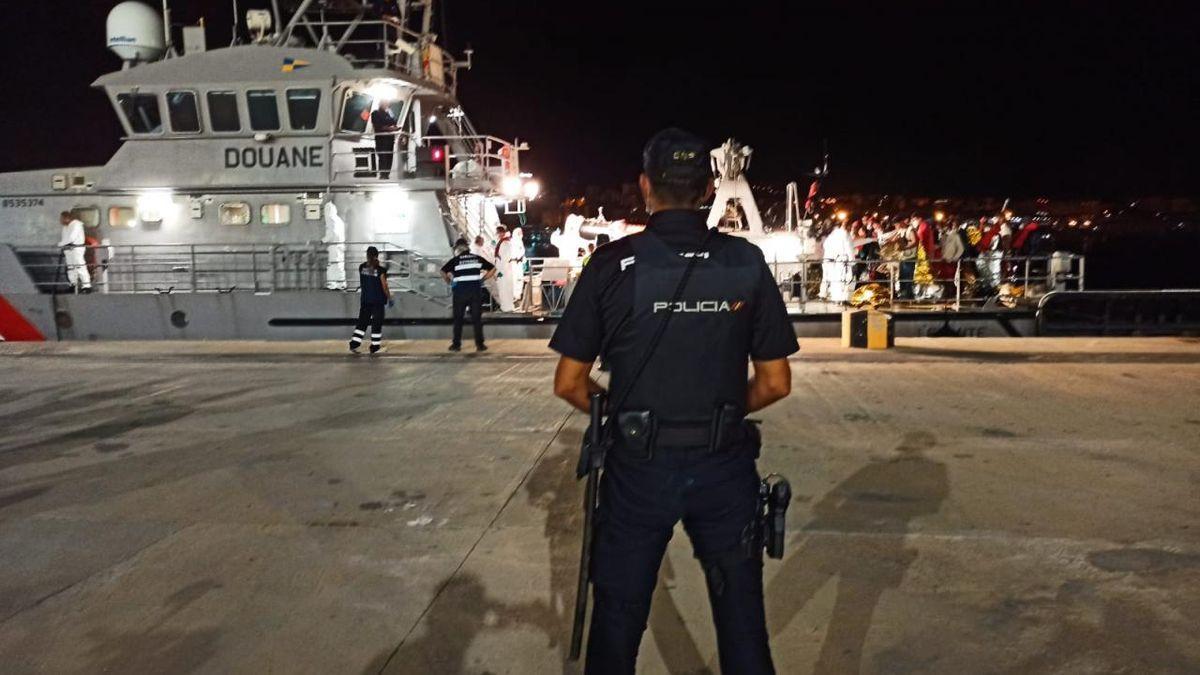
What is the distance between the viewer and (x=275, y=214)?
1554cm

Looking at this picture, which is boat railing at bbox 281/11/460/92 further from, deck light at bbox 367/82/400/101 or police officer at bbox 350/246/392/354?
police officer at bbox 350/246/392/354

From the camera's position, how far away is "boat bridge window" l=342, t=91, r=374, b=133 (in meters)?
15.2

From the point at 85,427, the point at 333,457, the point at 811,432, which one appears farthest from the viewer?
the point at 85,427

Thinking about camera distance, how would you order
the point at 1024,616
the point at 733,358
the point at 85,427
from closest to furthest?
1. the point at 733,358
2. the point at 1024,616
3. the point at 85,427

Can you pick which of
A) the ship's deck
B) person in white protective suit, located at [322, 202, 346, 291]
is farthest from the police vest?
person in white protective suit, located at [322, 202, 346, 291]

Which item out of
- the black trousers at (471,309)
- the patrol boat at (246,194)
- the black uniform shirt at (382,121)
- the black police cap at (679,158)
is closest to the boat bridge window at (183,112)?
the patrol boat at (246,194)

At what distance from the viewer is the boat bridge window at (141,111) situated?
15500mm

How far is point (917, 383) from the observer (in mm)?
10000

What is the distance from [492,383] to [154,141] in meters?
9.04

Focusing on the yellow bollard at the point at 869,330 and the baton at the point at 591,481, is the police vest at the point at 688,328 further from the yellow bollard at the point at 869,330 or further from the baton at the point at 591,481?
the yellow bollard at the point at 869,330

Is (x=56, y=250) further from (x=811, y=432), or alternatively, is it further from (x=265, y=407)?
(x=811, y=432)

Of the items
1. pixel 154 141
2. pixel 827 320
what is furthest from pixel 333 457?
pixel 154 141

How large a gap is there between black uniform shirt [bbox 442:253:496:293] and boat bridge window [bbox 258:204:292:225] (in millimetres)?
4206

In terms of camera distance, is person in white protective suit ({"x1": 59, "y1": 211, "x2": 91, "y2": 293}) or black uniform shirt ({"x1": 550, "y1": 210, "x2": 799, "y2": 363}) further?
person in white protective suit ({"x1": 59, "y1": 211, "x2": 91, "y2": 293})
